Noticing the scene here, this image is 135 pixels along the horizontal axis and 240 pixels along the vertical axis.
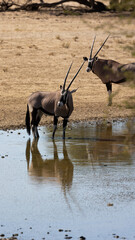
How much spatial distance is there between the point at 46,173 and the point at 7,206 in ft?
6.22

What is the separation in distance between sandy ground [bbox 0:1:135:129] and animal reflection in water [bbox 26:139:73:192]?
2.94 metres

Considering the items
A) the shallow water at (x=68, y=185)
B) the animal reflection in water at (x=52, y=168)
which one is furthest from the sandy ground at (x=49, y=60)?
the animal reflection in water at (x=52, y=168)

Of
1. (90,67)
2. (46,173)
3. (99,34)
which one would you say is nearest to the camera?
(46,173)

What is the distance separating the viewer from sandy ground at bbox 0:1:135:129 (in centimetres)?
1619

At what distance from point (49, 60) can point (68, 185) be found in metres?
13.8

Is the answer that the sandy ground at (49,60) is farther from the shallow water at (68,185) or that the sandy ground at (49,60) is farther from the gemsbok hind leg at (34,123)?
the shallow water at (68,185)

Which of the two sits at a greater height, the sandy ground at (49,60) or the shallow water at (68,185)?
the shallow water at (68,185)

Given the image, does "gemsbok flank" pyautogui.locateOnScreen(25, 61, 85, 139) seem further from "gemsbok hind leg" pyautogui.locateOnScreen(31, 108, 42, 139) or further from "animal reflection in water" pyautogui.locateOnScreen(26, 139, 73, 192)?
"animal reflection in water" pyautogui.locateOnScreen(26, 139, 73, 192)

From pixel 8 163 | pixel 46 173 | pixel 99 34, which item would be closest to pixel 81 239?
pixel 46 173

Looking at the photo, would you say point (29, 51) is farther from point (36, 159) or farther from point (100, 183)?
point (100, 183)

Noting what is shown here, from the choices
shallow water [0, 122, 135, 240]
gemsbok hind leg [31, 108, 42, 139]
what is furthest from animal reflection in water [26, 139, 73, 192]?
gemsbok hind leg [31, 108, 42, 139]

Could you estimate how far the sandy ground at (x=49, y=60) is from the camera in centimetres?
1619

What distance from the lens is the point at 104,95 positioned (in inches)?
730

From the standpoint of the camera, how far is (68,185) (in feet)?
28.5
